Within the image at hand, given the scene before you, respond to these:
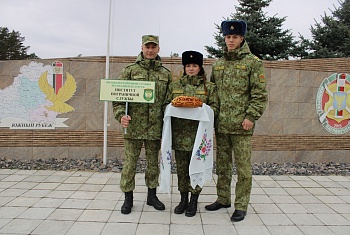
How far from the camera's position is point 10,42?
78.2ft

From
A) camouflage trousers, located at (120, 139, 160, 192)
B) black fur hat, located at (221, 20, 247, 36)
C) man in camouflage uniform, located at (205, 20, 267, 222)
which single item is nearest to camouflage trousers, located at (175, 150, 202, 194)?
camouflage trousers, located at (120, 139, 160, 192)

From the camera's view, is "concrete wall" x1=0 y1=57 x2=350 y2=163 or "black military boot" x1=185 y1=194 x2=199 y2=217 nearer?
"black military boot" x1=185 y1=194 x2=199 y2=217

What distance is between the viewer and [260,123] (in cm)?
596

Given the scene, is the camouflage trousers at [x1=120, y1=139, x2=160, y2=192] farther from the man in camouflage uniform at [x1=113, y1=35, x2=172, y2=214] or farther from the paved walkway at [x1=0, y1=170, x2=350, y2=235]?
the paved walkway at [x1=0, y1=170, x2=350, y2=235]

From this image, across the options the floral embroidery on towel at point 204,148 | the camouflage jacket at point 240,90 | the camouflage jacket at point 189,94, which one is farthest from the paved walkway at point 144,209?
the camouflage jacket at point 240,90

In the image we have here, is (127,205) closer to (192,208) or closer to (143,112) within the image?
(192,208)

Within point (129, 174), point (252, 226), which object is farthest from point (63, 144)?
point (252, 226)

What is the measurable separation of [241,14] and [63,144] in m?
8.10

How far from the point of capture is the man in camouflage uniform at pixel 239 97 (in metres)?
3.10

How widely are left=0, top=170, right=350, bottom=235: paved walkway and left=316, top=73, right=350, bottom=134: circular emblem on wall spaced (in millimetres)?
1744

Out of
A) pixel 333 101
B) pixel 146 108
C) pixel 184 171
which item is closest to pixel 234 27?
pixel 146 108

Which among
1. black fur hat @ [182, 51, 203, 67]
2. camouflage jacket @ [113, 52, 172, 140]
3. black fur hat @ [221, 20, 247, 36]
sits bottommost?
camouflage jacket @ [113, 52, 172, 140]

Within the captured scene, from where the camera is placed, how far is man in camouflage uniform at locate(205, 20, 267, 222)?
10.2 ft

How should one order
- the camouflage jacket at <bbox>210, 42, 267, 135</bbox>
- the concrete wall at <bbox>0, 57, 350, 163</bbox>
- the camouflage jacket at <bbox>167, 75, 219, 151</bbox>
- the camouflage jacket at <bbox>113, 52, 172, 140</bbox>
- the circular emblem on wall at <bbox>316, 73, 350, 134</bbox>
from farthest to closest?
the circular emblem on wall at <bbox>316, 73, 350, 134</bbox> < the concrete wall at <bbox>0, 57, 350, 163</bbox> < the camouflage jacket at <bbox>113, 52, 172, 140</bbox> < the camouflage jacket at <bbox>167, 75, 219, 151</bbox> < the camouflage jacket at <bbox>210, 42, 267, 135</bbox>
